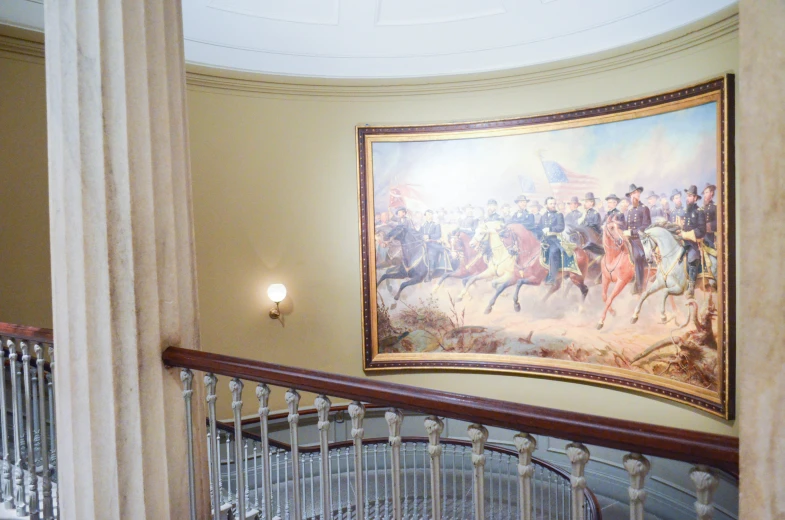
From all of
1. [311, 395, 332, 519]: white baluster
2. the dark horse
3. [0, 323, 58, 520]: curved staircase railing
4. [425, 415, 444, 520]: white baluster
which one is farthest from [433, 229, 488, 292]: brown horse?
[425, 415, 444, 520]: white baluster

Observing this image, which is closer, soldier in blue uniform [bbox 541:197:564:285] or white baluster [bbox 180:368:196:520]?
white baluster [bbox 180:368:196:520]

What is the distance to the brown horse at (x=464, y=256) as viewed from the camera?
715 cm

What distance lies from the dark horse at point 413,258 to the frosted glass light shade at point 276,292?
4.32ft

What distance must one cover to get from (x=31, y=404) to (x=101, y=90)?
6.46 feet

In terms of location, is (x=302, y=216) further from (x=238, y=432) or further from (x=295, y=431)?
(x=295, y=431)

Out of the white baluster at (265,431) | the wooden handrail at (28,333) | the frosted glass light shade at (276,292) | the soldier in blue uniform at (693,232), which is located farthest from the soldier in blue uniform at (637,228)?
the wooden handrail at (28,333)

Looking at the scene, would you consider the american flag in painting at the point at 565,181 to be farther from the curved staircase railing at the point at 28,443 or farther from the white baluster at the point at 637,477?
the curved staircase railing at the point at 28,443

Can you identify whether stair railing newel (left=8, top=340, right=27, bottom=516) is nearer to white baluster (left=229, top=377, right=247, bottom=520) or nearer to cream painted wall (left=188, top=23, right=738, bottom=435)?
white baluster (left=229, top=377, right=247, bottom=520)

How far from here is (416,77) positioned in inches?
279

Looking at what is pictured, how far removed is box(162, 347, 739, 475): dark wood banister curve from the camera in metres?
1.34

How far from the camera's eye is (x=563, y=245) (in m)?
6.62

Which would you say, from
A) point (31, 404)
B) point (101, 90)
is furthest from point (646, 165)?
point (31, 404)

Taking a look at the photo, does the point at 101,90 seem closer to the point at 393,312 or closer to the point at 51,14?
the point at 51,14

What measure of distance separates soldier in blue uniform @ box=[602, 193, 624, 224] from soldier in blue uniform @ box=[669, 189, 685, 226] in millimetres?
591
